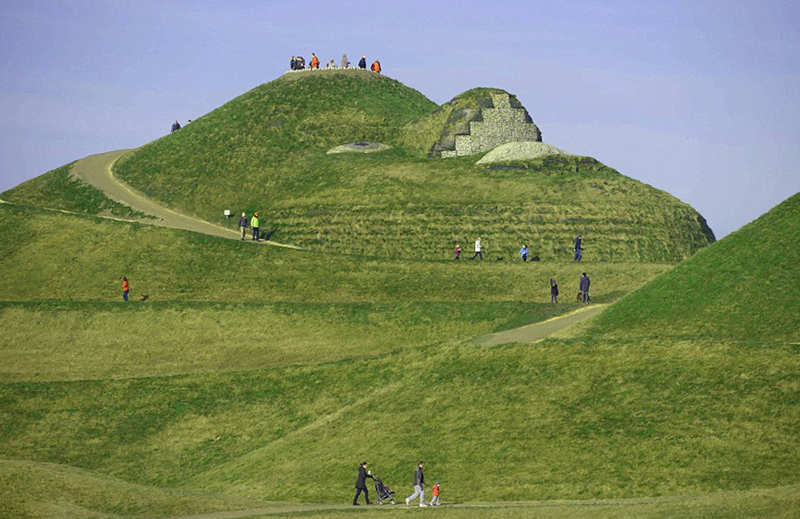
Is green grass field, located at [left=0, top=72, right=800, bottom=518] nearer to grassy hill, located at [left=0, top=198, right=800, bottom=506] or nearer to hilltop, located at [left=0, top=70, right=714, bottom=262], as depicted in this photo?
grassy hill, located at [left=0, top=198, right=800, bottom=506]

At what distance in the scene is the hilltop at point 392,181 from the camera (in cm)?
9050

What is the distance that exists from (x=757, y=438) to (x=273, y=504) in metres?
18.7

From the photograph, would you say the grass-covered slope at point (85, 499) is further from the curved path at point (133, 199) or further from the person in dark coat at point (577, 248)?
the curved path at point (133, 199)

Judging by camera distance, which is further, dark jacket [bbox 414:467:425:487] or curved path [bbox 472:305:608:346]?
curved path [bbox 472:305:608:346]

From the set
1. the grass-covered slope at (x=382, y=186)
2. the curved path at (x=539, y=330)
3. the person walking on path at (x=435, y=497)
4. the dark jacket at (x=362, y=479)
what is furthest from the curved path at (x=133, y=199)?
the person walking on path at (x=435, y=497)

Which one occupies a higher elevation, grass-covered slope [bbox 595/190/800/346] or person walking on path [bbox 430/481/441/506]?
grass-covered slope [bbox 595/190/800/346]

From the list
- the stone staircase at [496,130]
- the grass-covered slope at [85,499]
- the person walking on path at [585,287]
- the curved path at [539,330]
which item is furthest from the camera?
the stone staircase at [496,130]

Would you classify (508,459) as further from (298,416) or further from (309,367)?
(309,367)

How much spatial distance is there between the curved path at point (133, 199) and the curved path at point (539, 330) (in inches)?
1155

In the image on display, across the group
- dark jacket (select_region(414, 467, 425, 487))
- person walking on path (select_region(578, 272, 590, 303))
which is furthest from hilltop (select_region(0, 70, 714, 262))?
dark jacket (select_region(414, 467, 425, 487))

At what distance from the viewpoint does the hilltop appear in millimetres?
90500

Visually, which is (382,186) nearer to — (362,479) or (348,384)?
(348,384)

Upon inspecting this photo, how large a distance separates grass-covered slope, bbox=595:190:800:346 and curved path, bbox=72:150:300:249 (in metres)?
35.4

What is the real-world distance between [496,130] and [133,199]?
35.9 m
